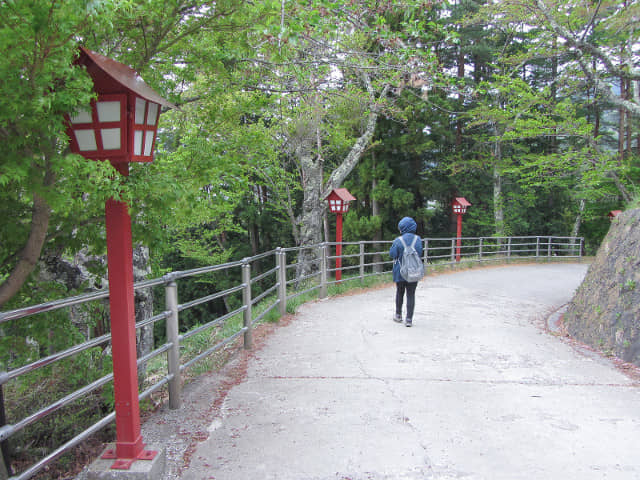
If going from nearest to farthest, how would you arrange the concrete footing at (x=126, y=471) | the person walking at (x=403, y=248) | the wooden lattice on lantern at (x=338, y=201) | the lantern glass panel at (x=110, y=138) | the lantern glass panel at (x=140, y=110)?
Result: the lantern glass panel at (x=110, y=138) → the lantern glass panel at (x=140, y=110) → the concrete footing at (x=126, y=471) → the person walking at (x=403, y=248) → the wooden lattice on lantern at (x=338, y=201)

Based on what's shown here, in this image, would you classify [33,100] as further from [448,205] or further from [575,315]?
[448,205]

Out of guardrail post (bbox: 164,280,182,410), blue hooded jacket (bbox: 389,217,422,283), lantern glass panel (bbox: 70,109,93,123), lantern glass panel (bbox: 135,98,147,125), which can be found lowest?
guardrail post (bbox: 164,280,182,410)

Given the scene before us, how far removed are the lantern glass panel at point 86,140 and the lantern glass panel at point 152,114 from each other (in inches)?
14.3

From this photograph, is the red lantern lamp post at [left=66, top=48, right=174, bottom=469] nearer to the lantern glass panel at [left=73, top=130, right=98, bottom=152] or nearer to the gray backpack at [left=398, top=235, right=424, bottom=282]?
the lantern glass panel at [left=73, top=130, right=98, bottom=152]

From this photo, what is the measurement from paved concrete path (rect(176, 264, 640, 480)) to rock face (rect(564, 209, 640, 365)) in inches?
17.5

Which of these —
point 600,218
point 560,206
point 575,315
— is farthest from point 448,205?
point 575,315

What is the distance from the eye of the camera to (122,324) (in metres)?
2.83

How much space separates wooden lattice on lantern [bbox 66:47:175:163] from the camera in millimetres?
2464

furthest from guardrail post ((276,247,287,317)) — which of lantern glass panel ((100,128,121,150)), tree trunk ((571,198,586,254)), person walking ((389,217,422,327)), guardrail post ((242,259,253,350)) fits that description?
tree trunk ((571,198,586,254))

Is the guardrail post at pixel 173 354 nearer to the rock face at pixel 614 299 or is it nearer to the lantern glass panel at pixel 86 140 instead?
the lantern glass panel at pixel 86 140

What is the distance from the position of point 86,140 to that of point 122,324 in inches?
43.7

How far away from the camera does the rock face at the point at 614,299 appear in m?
6.12

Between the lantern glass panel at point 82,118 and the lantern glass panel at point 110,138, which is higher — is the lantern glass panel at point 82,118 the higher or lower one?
the higher one

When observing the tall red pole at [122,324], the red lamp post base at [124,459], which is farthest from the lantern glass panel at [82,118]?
the red lamp post base at [124,459]
